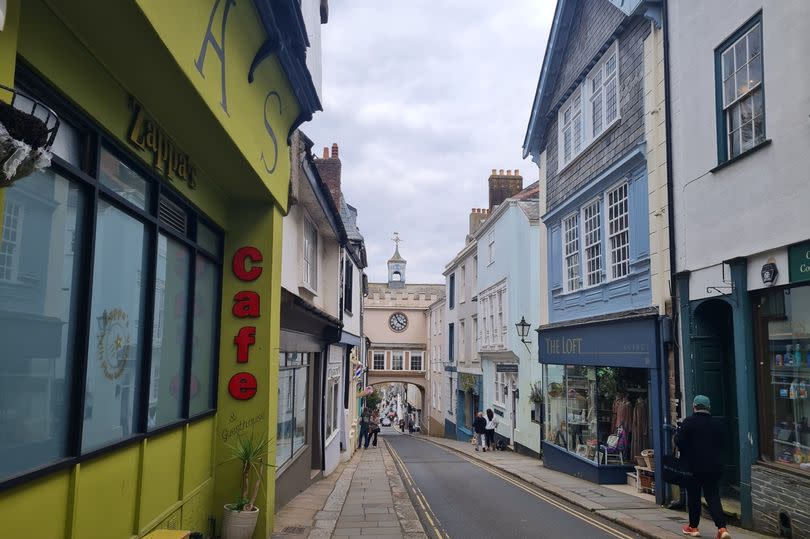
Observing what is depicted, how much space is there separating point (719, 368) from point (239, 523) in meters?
7.63

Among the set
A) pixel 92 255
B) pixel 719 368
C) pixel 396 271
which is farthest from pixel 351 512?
pixel 396 271

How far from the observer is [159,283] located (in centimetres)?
625

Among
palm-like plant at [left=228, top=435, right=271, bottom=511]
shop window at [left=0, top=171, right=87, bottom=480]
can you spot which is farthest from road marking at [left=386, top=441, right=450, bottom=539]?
shop window at [left=0, top=171, right=87, bottom=480]

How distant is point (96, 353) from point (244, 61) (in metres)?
3.12

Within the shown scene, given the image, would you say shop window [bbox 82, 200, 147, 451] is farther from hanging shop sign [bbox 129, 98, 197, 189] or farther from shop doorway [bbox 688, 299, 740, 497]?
shop doorway [bbox 688, 299, 740, 497]

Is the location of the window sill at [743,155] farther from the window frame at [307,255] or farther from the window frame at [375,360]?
the window frame at [375,360]

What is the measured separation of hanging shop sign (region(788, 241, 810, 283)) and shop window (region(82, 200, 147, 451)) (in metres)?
7.34

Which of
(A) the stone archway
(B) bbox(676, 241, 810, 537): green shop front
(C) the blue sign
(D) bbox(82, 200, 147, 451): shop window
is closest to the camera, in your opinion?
(D) bbox(82, 200, 147, 451): shop window

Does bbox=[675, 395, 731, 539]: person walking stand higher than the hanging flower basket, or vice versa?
the hanging flower basket

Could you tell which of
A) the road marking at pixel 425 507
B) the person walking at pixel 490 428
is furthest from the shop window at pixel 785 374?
the person walking at pixel 490 428

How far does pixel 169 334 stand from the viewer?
6.56 m

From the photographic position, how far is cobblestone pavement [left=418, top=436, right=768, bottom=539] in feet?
30.2

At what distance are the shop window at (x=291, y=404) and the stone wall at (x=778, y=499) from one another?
260 inches

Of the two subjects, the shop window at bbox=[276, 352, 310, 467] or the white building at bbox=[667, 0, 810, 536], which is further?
the shop window at bbox=[276, 352, 310, 467]
